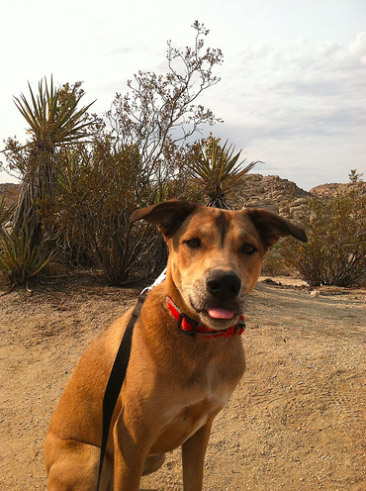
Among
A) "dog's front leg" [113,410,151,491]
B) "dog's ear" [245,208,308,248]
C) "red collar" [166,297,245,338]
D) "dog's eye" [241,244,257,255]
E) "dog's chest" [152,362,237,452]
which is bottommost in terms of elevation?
"dog's front leg" [113,410,151,491]

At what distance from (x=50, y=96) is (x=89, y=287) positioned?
15.2ft

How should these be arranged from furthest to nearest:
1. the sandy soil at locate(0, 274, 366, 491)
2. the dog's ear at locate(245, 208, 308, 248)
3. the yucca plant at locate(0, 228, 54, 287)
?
the yucca plant at locate(0, 228, 54, 287)
the sandy soil at locate(0, 274, 366, 491)
the dog's ear at locate(245, 208, 308, 248)

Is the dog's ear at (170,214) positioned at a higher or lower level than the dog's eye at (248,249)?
higher

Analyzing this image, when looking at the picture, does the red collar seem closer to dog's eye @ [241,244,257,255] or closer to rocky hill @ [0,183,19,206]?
dog's eye @ [241,244,257,255]

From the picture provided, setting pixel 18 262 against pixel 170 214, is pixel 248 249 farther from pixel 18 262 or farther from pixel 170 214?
pixel 18 262

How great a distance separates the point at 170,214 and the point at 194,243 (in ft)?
1.13

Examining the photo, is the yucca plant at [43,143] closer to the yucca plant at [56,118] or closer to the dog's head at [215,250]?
the yucca plant at [56,118]

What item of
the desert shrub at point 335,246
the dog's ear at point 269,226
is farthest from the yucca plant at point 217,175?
the dog's ear at point 269,226

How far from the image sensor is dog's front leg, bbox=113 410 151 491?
8.63ft

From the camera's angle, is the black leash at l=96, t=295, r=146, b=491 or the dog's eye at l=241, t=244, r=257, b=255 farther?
the dog's eye at l=241, t=244, r=257, b=255

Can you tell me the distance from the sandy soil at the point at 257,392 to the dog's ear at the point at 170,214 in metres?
2.26

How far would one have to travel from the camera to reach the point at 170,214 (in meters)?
3.12

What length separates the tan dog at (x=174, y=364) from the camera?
2639mm

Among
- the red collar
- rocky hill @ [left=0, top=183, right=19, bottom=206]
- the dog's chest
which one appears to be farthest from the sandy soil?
rocky hill @ [left=0, top=183, right=19, bottom=206]
